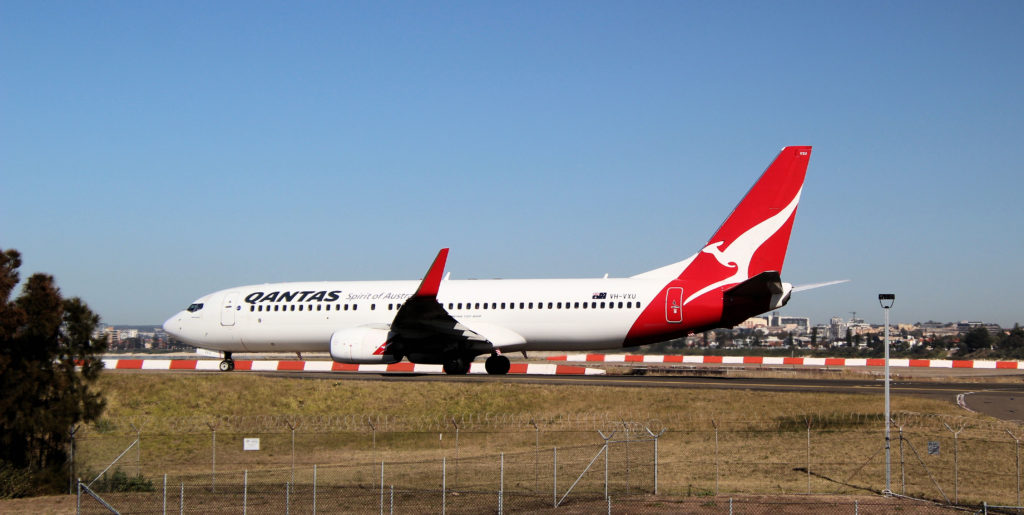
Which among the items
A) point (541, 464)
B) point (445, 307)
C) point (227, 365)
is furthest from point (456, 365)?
point (541, 464)

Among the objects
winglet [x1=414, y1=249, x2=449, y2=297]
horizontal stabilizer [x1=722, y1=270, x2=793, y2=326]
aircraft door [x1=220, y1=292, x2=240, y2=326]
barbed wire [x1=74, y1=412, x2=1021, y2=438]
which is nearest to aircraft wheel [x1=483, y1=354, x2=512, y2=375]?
winglet [x1=414, y1=249, x2=449, y2=297]

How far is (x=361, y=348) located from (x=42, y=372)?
15.7 m

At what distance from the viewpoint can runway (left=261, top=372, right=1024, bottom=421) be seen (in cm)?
3222

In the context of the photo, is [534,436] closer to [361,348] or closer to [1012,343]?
[361,348]

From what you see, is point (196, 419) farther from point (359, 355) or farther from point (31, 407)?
point (31, 407)

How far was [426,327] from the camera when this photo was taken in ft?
119

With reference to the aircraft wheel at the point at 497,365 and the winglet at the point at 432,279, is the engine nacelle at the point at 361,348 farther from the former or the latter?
the aircraft wheel at the point at 497,365

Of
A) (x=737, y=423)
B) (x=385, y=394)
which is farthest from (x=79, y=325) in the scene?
(x=737, y=423)

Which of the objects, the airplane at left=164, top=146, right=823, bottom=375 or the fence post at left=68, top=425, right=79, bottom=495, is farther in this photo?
the airplane at left=164, top=146, right=823, bottom=375

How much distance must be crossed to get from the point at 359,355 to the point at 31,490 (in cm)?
1589

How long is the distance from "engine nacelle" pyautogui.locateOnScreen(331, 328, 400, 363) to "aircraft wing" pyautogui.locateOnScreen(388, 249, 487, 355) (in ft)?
1.56

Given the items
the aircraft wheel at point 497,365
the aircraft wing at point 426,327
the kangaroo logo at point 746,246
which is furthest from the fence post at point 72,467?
the kangaroo logo at point 746,246

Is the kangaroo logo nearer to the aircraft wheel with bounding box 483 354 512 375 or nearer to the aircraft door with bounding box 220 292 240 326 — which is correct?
the aircraft wheel with bounding box 483 354 512 375

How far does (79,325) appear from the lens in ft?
70.3
